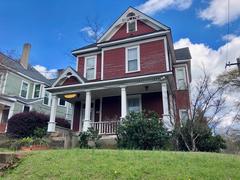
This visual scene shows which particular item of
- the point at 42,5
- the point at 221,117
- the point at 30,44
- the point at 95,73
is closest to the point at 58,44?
the point at 30,44

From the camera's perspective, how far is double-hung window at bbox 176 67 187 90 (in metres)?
16.6

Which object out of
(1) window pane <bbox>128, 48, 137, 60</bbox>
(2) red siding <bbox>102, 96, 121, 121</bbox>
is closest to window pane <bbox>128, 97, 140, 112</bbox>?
(2) red siding <bbox>102, 96, 121, 121</bbox>

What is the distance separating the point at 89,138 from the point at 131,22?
30.2 ft

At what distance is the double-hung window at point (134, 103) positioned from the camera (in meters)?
14.7

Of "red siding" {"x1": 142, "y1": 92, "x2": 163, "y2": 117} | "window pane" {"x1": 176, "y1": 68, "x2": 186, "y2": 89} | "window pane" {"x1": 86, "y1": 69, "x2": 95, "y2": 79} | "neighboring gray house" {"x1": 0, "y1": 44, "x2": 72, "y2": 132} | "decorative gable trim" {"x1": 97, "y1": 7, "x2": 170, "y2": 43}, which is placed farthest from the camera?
"neighboring gray house" {"x1": 0, "y1": 44, "x2": 72, "y2": 132}

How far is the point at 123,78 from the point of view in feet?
42.2

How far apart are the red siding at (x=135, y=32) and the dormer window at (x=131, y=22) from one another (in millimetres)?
239

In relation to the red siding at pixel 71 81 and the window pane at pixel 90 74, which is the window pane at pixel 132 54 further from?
the red siding at pixel 71 81

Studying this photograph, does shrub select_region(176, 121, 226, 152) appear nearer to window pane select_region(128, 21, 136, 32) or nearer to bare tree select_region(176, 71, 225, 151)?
bare tree select_region(176, 71, 225, 151)

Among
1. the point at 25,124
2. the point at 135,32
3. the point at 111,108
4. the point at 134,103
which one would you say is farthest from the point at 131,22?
the point at 25,124

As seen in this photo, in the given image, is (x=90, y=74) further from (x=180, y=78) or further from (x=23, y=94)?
(x=23, y=94)

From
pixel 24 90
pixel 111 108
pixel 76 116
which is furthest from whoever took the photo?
pixel 24 90

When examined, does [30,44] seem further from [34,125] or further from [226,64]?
[226,64]

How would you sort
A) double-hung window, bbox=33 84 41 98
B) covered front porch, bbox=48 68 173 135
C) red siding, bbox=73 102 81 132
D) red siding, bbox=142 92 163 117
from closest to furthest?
covered front porch, bbox=48 68 173 135
red siding, bbox=142 92 163 117
red siding, bbox=73 102 81 132
double-hung window, bbox=33 84 41 98
